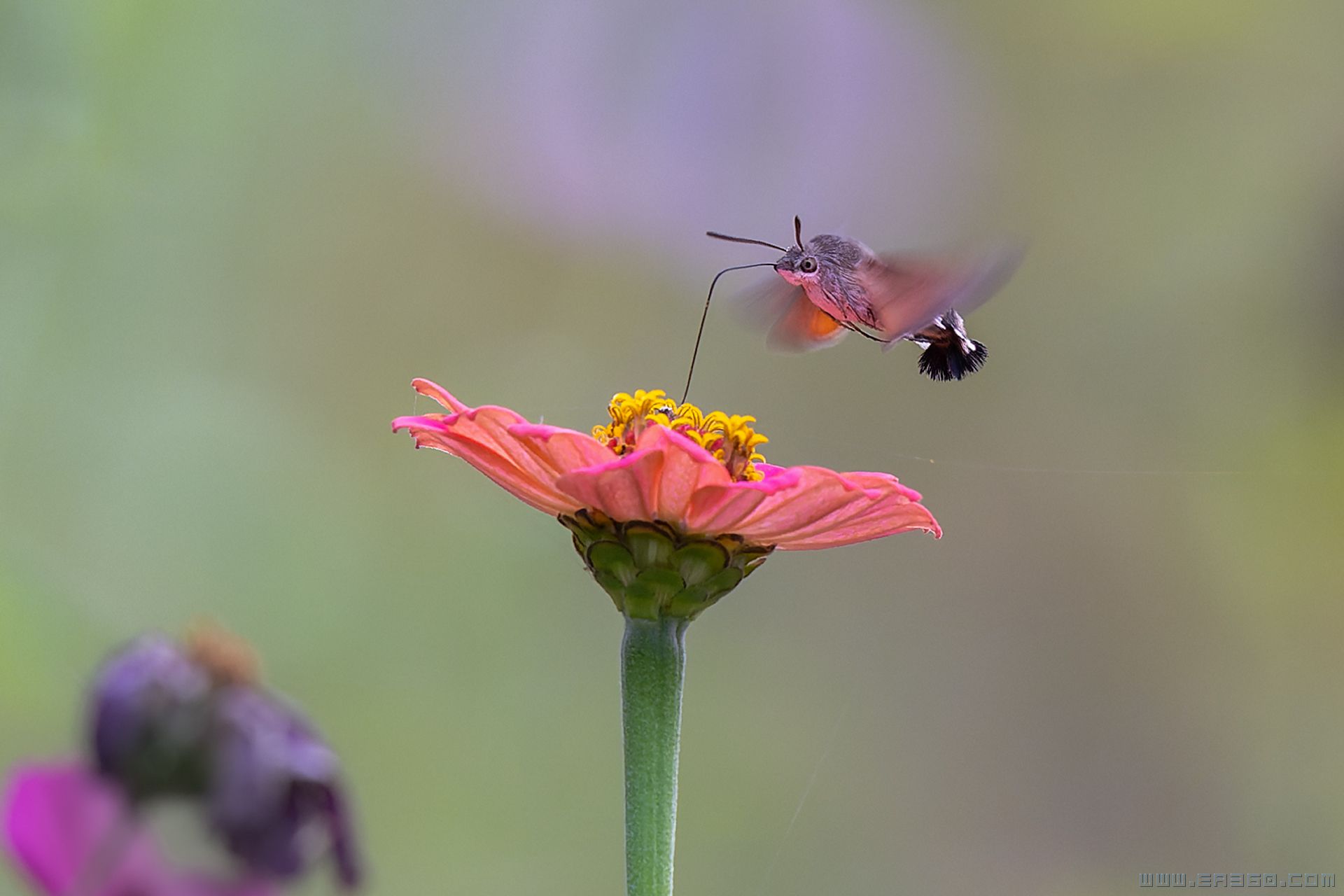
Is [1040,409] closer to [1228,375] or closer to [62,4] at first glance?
[1228,375]

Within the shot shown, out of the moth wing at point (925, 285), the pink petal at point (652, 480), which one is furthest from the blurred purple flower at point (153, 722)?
the moth wing at point (925, 285)

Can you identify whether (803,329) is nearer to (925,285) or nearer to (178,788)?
(925,285)

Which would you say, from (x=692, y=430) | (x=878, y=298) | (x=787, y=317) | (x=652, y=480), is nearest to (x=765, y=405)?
(x=787, y=317)

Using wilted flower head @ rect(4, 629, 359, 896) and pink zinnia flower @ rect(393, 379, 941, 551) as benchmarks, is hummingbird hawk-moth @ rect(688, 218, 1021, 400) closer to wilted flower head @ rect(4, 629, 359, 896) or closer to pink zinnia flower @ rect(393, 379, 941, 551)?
pink zinnia flower @ rect(393, 379, 941, 551)

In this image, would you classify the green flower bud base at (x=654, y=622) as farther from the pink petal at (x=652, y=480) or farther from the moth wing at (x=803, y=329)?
the moth wing at (x=803, y=329)

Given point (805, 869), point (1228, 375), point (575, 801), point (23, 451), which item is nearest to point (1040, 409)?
point (1228, 375)

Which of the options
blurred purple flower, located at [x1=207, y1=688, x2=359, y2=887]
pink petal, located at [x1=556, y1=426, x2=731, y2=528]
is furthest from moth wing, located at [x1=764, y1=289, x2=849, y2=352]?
Answer: blurred purple flower, located at [x1=207, y1=688, x2=359, y2=887]
